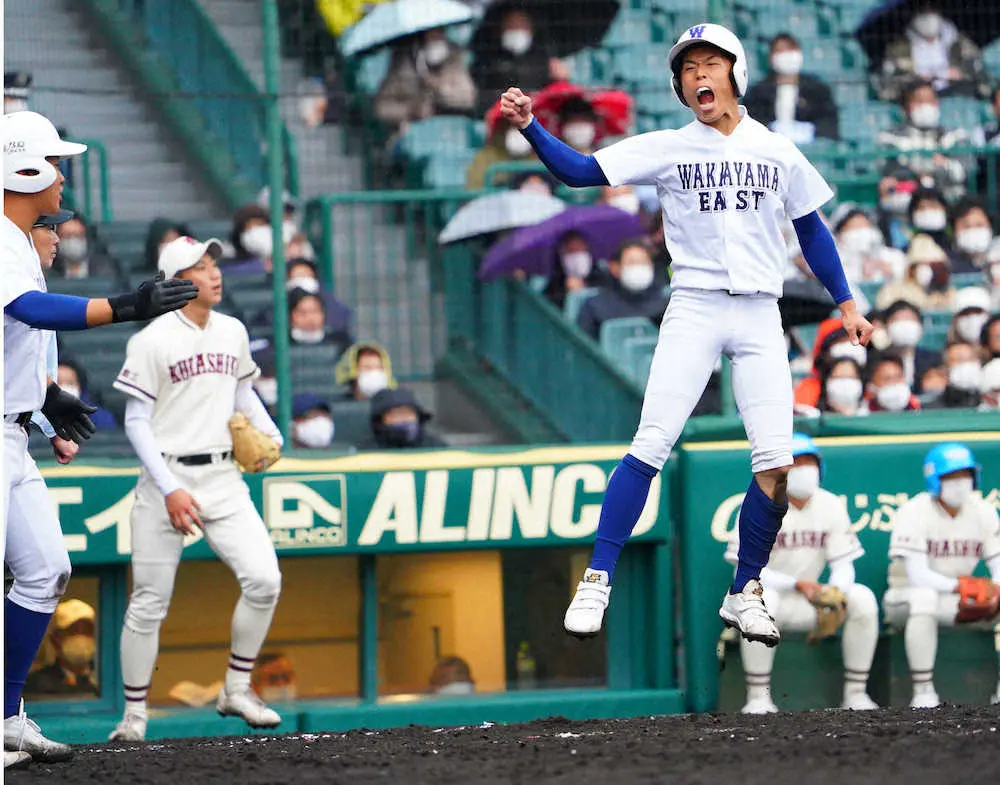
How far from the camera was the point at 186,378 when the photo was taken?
808cm

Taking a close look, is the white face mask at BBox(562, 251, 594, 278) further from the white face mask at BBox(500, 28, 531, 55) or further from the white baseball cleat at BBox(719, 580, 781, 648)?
the white baseball cleat at BBox(719, 580, 781, 648)

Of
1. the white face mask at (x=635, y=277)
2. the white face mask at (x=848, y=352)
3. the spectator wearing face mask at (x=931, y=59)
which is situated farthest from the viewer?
the spectator wearing face mask at (x=931, y=59)

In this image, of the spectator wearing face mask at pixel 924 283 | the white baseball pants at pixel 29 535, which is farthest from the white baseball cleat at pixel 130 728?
the spectator wearing face mask at pixel 924 283

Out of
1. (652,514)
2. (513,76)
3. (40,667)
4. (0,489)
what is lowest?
(40,667)

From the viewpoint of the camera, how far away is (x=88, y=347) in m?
9.48

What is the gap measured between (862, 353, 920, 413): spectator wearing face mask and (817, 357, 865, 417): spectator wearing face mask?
8 cm

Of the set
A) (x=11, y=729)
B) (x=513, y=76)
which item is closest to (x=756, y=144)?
(x=11, y=729)

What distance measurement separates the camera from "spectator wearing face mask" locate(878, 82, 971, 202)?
10.7m

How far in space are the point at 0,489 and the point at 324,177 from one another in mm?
4412

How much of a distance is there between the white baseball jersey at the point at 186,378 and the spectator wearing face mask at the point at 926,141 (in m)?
4.32

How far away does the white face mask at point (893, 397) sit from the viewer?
1006 cm

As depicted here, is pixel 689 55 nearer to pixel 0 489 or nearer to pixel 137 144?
pixel 0 489

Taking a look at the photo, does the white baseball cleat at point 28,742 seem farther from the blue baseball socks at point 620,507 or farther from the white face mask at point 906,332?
the white face mask at point 906,332

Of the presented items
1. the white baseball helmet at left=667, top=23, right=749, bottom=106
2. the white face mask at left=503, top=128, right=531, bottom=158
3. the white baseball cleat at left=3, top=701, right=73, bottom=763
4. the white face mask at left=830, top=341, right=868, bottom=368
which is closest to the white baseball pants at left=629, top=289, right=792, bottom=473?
the white baseball helmet at left=667, top=23, right=749, bottom=106
